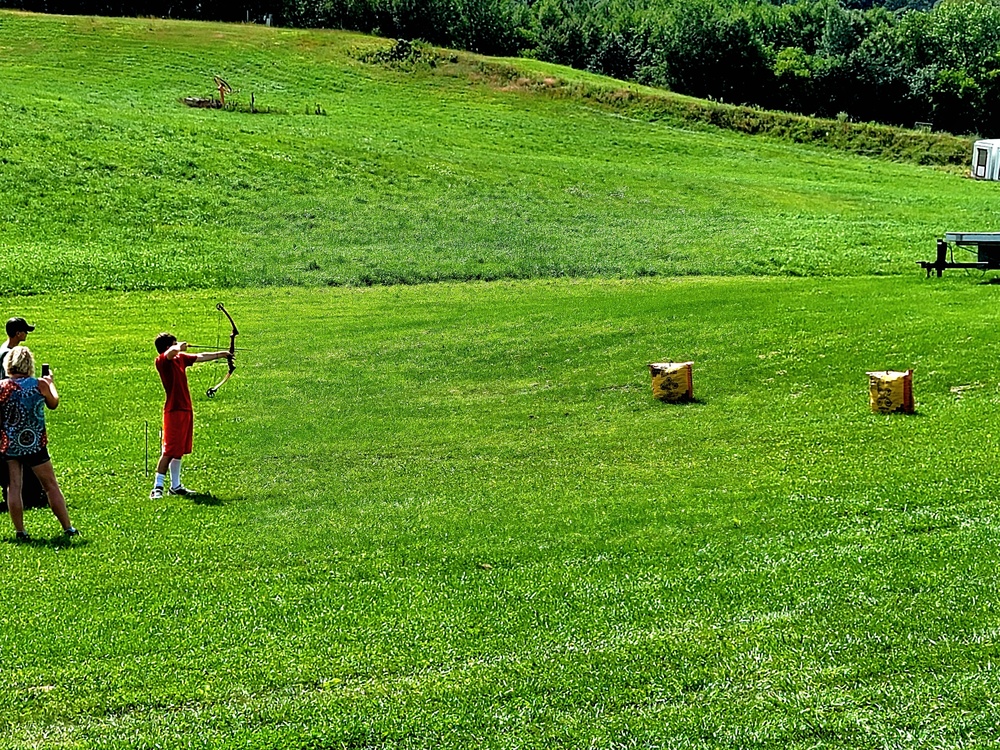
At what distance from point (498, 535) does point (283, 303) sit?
68.8ft

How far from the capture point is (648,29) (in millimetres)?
127625

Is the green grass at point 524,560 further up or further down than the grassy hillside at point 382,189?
further down

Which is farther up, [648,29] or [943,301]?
[648,29]

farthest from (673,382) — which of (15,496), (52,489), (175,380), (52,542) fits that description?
(15,496)

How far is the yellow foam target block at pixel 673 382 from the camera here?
21922 mm

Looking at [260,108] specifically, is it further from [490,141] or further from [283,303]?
[283,303]

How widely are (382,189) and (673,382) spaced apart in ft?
101

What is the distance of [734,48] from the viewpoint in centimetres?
11038

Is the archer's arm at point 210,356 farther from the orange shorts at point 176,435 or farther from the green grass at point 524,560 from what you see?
the green grass at point 524,560

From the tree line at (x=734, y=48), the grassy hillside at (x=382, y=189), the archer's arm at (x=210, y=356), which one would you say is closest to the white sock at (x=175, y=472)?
the archer's arm at (x=210, y=356)

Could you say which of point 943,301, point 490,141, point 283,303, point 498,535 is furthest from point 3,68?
point 498,535

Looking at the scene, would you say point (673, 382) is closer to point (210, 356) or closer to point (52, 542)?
point (210, 356)

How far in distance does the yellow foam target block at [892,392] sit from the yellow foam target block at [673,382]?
3637mm

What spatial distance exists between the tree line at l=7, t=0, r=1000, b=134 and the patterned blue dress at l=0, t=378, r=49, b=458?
93128 mm
